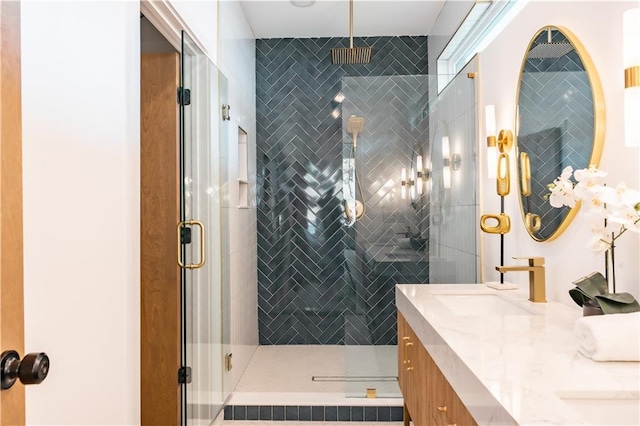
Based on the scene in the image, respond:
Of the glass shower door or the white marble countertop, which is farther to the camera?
the glass shower door

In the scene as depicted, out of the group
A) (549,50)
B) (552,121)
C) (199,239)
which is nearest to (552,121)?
(552,121)

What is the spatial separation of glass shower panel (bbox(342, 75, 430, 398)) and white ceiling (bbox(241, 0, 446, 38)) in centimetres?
105

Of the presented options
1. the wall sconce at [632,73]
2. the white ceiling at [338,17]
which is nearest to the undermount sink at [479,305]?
the wall sconce at [632,73]

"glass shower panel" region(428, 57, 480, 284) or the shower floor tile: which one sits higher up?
"glass shower panel" region(428, 57, 480, 284)

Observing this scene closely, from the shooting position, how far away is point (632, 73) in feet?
4.09

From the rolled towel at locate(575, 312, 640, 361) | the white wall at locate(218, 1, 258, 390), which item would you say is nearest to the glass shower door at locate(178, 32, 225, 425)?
the white wall at locate(218, 1, 258, 390)

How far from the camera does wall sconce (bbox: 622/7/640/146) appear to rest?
122 centimetres

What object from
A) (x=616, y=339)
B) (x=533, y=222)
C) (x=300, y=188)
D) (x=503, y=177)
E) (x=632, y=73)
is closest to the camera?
(x=616, y=339)

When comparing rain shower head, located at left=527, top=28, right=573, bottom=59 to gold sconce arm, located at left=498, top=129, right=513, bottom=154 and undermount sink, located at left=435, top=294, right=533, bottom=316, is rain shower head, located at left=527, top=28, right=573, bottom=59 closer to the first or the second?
gold sconce arm, located at left=498, top=129, right=513, bottom=154

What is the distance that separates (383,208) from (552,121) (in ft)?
3.70

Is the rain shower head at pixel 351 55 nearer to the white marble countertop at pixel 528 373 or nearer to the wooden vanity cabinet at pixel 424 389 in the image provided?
the wooden vanity cabinet at pixel 424 389

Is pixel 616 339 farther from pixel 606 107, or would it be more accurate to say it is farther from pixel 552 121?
pixel 552 121

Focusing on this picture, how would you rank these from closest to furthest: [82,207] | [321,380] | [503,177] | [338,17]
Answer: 1. [82,207]
2. [503,177]
3. [321,380]
4. [338,17]

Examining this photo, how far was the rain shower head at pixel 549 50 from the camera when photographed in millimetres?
1730
